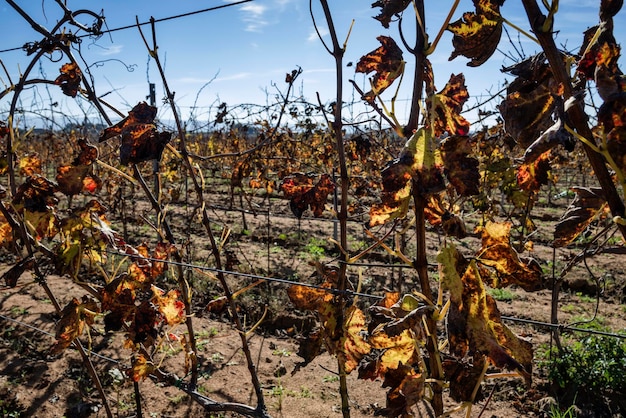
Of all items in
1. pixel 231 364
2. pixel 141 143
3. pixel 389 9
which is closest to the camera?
pixel 389 9

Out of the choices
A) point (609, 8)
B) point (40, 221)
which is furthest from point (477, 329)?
point (40, 221)

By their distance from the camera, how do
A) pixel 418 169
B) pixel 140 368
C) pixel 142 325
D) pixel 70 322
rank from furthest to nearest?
pixel 140 368, pixel 70 322, pixel 142 325, pixel 418 169

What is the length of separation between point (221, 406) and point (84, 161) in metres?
1.01

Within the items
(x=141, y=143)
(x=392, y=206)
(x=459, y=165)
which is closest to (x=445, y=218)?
(x=392, y=206)

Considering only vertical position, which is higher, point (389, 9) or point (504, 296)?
point (389, 9)

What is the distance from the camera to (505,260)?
88cm

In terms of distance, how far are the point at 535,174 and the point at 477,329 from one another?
0.26m

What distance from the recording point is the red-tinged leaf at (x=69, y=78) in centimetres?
168

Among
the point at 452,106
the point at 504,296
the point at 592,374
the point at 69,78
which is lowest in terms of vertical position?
the point at 592,374

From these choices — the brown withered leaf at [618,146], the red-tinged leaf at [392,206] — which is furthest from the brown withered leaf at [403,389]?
the brown withered leaf at [618,146]

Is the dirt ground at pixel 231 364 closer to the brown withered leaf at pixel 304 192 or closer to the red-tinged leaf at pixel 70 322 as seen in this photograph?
the red-tinged leaf at pixel 70 322

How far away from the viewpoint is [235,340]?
4.01 m

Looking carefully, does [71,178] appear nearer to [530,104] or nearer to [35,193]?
[35,193]

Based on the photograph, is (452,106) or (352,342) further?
(352,342)
